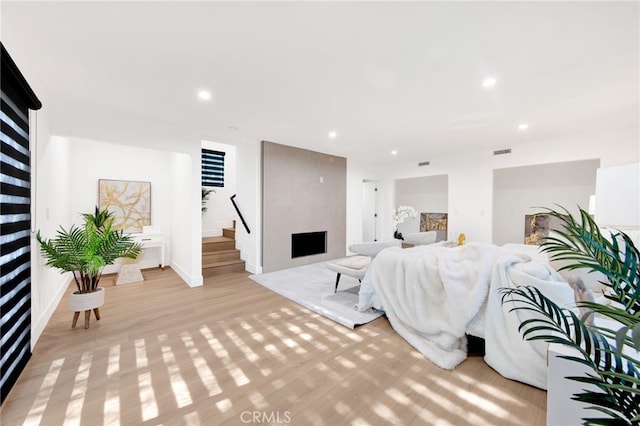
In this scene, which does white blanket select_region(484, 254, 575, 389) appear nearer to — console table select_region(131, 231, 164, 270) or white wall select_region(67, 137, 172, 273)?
console table select_region(131, 231, 164, 270)

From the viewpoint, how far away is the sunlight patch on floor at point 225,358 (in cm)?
184

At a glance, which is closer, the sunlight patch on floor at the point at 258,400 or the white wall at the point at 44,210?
the sunlight patch on floor at the point at 258,400

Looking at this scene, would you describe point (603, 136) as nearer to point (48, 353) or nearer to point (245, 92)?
point (245, 92)

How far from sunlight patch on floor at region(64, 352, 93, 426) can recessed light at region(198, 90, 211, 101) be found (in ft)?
8.72

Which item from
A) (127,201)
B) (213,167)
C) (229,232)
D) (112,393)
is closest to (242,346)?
(112,393)

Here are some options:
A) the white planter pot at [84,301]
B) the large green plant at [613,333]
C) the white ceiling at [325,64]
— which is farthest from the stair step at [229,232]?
the large green plant at [613,333]

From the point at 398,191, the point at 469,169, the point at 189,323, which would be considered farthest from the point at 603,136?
the point at 189,323

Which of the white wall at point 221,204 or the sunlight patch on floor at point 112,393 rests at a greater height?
the white wall at point 221,204

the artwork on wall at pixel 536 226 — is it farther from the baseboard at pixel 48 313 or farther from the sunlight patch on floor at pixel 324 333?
the baseboard at pixel 48 313

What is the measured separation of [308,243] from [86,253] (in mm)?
3697

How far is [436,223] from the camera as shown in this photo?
693 cm

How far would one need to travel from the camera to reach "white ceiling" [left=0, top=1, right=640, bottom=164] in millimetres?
1653

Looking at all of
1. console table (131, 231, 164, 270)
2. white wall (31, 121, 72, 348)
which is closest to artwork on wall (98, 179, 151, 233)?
console table (131, 231, 164, 270)

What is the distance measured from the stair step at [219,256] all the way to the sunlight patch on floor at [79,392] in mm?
2583
